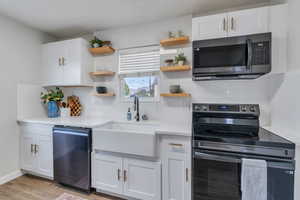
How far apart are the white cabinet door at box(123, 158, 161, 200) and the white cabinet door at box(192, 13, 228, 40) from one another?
1541 millimetres

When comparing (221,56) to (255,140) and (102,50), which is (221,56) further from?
(102,50)

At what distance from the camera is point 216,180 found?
1421 mm

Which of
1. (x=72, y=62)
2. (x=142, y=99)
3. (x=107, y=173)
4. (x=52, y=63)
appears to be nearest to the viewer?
(x=107, y=173)

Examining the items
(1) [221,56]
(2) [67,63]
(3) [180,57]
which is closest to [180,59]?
(3) [180,57]

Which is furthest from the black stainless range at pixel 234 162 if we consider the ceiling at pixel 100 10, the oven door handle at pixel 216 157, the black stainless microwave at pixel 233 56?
the ceiling at pixel 100 10

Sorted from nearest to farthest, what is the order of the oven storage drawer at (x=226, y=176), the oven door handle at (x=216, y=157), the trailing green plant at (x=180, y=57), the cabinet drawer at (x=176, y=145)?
the oven storage drawer at (x=226, y=176)
the oven door handle at (x=216, y=157)
the cabinet drawer at (x=176, y=145)
the trailing green plant at (x=180, y=57)

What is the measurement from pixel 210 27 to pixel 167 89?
0.94 metres

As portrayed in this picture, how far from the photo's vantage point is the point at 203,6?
205 cm

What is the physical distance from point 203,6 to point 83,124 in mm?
2191

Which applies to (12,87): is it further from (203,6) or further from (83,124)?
(203,6)

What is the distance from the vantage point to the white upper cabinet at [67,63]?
2.59 meters

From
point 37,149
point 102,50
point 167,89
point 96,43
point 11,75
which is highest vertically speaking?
point 96,43

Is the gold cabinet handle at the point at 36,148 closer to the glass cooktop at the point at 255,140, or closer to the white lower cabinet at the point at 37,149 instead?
the white lower cabinet at the point at 37,149

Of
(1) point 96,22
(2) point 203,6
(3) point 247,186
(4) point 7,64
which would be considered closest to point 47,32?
(4) point 7,64
